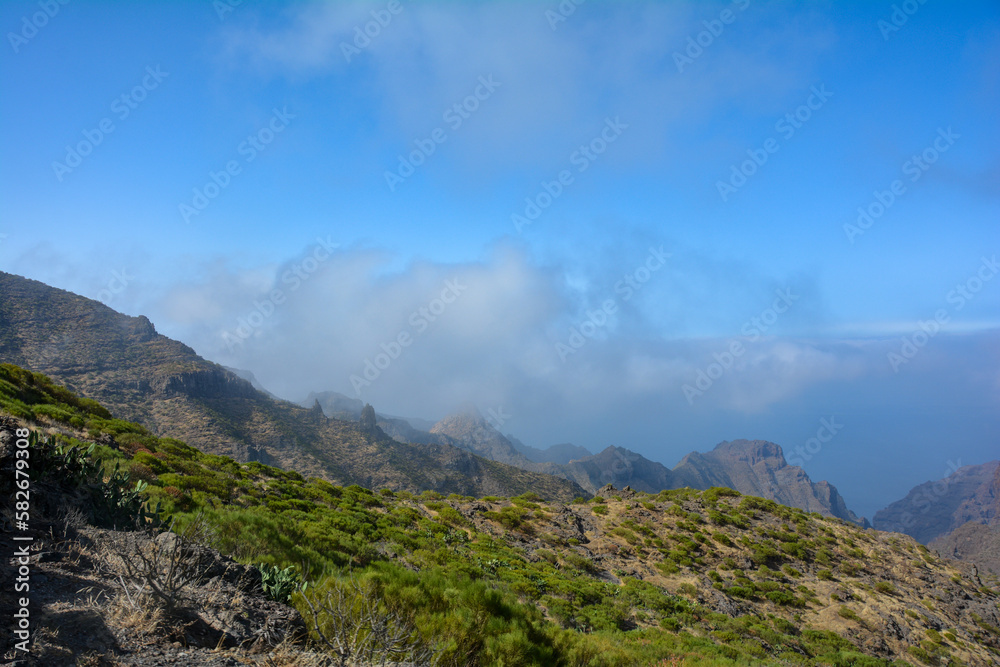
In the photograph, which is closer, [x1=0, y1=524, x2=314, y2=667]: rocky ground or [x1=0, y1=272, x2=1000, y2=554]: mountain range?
[x1=0, y1=524, x2=314, y2=667]: rocky ground

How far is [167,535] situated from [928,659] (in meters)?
28.9

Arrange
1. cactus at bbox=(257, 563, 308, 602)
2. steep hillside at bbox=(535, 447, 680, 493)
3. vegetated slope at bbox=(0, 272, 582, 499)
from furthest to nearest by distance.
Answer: steep hillside at bbox=(535, 447, 680, 493)
vegetated slope at bbox=(0, 272, 582, 499)
cactus at bbox=(257, 563, 308, 602)

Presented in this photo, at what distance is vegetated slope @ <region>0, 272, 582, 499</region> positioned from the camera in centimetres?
5619

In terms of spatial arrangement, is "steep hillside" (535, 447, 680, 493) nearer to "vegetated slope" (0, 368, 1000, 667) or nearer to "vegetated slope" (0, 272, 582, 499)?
"vegetated slope" (0, 272, 582, 499)

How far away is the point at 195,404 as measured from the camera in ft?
204

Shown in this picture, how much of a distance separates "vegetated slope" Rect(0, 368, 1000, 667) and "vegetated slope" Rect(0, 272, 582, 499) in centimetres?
3718

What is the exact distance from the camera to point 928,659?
17641mm

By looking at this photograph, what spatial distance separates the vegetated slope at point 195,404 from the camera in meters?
56.2

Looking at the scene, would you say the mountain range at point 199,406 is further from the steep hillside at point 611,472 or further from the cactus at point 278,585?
the steep hillside at point 611,472

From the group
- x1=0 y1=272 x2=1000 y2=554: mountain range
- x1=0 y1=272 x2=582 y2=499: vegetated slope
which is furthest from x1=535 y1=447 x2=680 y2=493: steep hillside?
x1=0 y1=272 x2=582 y2=499: vegetated slope

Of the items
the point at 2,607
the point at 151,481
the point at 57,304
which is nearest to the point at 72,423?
the point at 151,481

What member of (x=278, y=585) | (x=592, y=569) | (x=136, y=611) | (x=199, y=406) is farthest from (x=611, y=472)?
(x=136, y=611)

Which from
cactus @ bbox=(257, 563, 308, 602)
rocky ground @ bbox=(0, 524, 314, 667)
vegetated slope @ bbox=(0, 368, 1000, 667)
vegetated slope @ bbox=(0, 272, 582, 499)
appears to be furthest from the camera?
vegetated slope @ bbox=(0, 272, 582, 499)

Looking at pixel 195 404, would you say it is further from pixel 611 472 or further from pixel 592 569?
pixel 611 472
